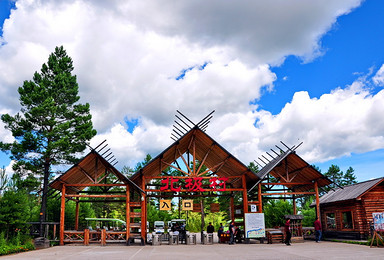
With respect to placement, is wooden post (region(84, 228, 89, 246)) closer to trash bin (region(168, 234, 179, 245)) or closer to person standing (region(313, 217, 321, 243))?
trash bin (region(168, 234, 179, 245))

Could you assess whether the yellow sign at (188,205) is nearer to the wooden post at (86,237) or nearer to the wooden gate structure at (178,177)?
the wooden gate structure at (178,177)

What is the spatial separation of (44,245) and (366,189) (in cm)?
2071

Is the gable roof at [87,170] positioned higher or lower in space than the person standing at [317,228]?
higher

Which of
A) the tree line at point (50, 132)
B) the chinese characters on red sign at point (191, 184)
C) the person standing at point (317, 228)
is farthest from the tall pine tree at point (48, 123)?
the person standing at point (317, 228)

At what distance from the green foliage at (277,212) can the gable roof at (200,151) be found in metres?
7.49

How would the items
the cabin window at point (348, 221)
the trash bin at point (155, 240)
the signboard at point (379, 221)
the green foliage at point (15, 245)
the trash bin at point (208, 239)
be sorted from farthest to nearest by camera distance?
the cabin window at point (348, 221) < the trash bin at point (155, 240) < the trash bin at point (208, 239) < the signboard at point (379, 221) < the green foliage at point (15, 245)

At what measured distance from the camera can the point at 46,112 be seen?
87.5ft

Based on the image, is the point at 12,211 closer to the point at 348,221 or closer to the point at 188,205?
the point at 188,205

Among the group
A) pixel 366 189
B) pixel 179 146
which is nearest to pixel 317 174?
pixel 366 189

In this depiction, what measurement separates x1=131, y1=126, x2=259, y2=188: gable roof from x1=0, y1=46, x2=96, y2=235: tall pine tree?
5.91 metres

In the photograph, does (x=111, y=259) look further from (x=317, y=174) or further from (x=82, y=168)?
(x=317, y=174)

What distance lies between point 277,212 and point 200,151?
11.0 metres

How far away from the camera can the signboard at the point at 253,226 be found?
21141mm

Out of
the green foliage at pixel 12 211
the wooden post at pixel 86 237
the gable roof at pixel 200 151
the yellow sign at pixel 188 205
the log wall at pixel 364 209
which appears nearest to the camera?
the green foliage at pixel 12 211
